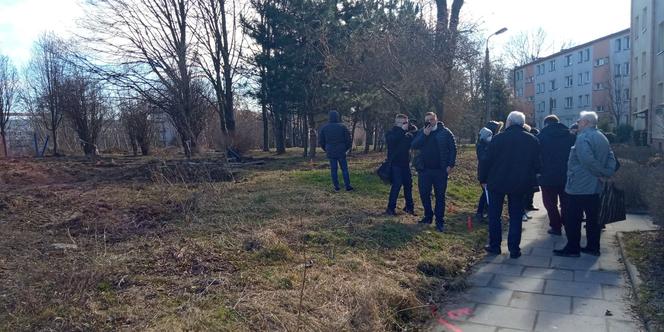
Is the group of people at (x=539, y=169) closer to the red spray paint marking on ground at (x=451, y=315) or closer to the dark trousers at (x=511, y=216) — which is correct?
the dark trousers at (x=511, y=216)

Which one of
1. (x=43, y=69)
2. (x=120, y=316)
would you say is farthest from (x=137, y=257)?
(x=43, y=69)

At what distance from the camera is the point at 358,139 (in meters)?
46.0

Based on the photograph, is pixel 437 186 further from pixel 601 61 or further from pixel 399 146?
pixel 601 61

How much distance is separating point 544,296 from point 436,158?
2898 mm

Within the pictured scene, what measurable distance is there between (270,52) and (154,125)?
10.2m

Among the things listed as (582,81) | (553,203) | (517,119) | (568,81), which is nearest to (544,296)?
(517,119)

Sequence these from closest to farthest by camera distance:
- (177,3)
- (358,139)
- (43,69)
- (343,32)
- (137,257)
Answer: (137,257), (343,32), (177,3), (43,69), (358,139)

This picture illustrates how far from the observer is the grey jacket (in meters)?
6.00

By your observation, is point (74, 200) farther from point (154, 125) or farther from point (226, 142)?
point (154, 125)

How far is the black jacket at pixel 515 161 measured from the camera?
19.8 feet

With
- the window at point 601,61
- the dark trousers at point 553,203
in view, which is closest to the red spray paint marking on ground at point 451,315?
the dark trousers at point 553,203

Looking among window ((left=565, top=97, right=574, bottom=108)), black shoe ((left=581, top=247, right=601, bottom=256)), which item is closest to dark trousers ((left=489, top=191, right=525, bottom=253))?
black shoe ((left=581, top=247, right=601, bottom=256))

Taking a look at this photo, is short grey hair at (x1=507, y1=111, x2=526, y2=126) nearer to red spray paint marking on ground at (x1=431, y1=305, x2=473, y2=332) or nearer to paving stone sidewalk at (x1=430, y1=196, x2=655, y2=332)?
paving stone sidewalk at (x1=430, y1=196, x2=655, y2=332)

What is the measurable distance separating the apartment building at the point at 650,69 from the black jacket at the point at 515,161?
1937 cm
